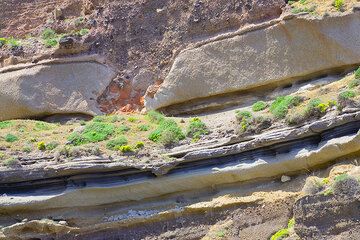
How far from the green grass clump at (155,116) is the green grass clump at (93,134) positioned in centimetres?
128

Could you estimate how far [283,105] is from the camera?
1684 cm

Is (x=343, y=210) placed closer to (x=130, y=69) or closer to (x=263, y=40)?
(x=263, y=40)

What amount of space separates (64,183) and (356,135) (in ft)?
23.4

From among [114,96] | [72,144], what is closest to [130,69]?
[114,96]

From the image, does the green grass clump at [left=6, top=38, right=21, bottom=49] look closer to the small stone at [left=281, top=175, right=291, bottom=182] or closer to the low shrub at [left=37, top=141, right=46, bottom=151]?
the low shrub at [left=37, top=141, right=46, bottom=151]

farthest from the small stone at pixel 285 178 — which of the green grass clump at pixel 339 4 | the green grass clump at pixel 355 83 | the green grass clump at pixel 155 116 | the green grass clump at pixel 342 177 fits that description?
the green grass clump at pixel 339 4

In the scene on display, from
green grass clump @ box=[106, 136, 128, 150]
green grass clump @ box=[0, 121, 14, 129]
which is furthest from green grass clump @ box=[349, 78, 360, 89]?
green grass clump @ box=[0, 121, 14, 129]

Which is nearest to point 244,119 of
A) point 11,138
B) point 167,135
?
point 167,135

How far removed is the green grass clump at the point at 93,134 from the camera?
1783cm

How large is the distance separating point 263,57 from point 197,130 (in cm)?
339

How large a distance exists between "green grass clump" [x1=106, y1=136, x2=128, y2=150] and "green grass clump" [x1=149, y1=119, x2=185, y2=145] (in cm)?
69

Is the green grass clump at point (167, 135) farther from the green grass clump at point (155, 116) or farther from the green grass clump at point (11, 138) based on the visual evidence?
the green grass clump at point (11, 138)

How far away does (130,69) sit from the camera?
21297 millimetres

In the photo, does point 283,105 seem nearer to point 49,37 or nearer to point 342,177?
point 342,177
